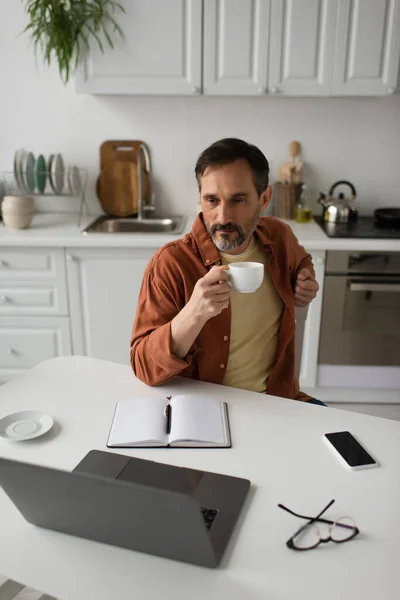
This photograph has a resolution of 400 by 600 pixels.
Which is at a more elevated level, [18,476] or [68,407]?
[18,476]

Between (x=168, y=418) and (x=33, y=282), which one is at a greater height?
(x=168, y=418)

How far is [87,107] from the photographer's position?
3191mm

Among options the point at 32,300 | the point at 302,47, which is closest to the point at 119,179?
the point at 32,300

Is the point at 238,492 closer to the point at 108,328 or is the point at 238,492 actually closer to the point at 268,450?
the point at 268,450

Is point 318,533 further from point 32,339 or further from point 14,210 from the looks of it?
point 14,210

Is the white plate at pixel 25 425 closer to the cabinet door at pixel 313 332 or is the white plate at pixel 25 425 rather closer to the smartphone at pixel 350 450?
the smartphone at pixel 350 450

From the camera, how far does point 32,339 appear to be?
2971 millimetres

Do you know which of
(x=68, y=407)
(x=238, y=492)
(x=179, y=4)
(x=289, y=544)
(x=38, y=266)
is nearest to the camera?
(x=289, y=544)

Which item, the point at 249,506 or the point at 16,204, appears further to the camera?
the point at 16,204

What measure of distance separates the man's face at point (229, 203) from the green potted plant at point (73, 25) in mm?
1605

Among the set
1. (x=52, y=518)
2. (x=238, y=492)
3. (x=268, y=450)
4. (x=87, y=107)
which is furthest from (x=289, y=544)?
(x=87, y=107)

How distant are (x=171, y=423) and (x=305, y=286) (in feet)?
2.04

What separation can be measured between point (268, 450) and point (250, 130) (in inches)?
94.3

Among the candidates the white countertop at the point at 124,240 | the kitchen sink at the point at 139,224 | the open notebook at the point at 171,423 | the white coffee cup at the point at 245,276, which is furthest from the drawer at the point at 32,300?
the white coffee cup at the point at 245,276
